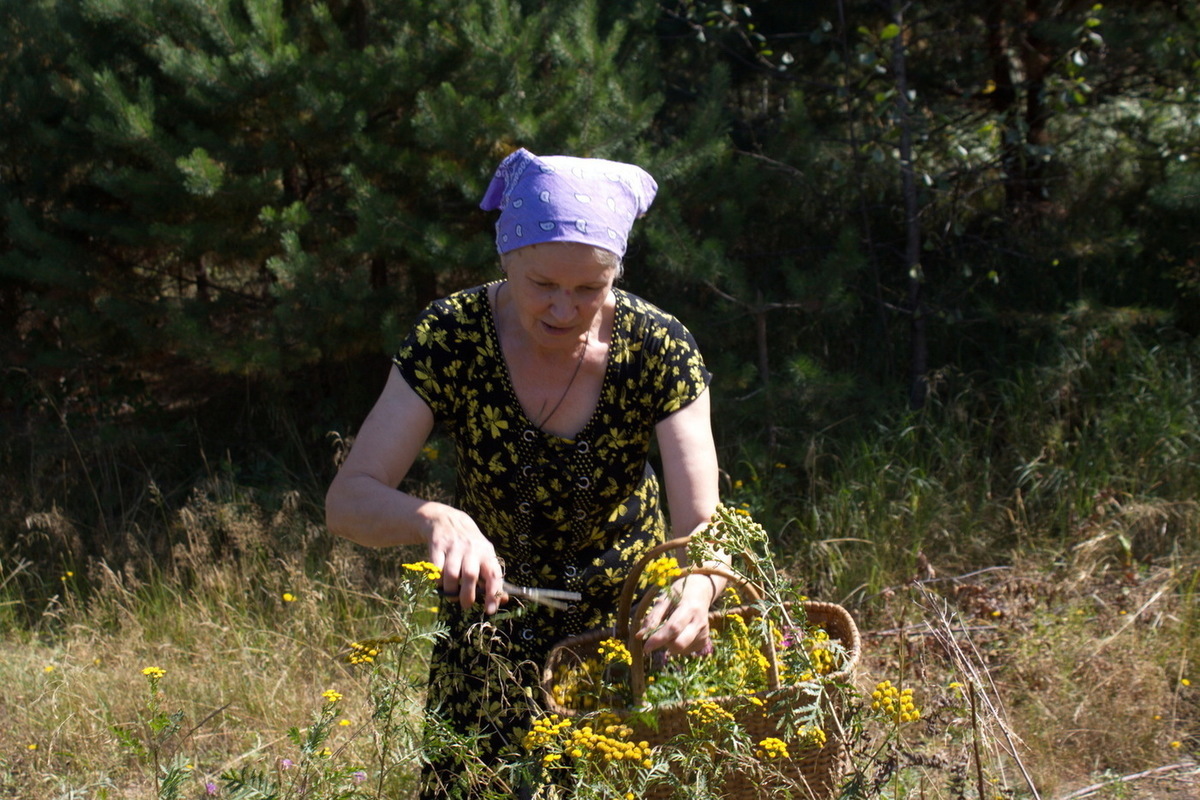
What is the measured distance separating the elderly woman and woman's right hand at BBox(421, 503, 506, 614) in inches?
4.4

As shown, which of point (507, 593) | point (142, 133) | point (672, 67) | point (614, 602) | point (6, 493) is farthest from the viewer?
point (672, 67)

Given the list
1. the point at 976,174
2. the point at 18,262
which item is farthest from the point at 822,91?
the point at 18,262

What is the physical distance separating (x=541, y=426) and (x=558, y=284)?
12.9 inches

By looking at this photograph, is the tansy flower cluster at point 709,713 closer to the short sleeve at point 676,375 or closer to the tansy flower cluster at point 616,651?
the tansy flower cluster at point 616,651

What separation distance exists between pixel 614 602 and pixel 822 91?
354cm

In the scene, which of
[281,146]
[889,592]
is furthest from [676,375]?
[281,146]

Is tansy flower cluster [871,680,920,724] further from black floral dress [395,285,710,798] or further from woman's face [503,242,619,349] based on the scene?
woman's face [503,242,619,349]

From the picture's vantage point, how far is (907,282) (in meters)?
5.11

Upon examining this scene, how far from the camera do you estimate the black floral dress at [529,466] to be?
82.4 inches

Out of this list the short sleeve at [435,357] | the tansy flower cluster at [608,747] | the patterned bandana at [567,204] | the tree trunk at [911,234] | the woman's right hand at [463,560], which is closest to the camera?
the tansy flower cluster at [608,747]

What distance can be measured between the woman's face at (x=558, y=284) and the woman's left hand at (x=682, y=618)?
492 mm

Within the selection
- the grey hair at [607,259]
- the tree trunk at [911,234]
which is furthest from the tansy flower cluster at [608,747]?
the tree trunk at [911,234]

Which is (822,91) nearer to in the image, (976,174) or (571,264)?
(976,174)

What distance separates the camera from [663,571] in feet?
5.46
